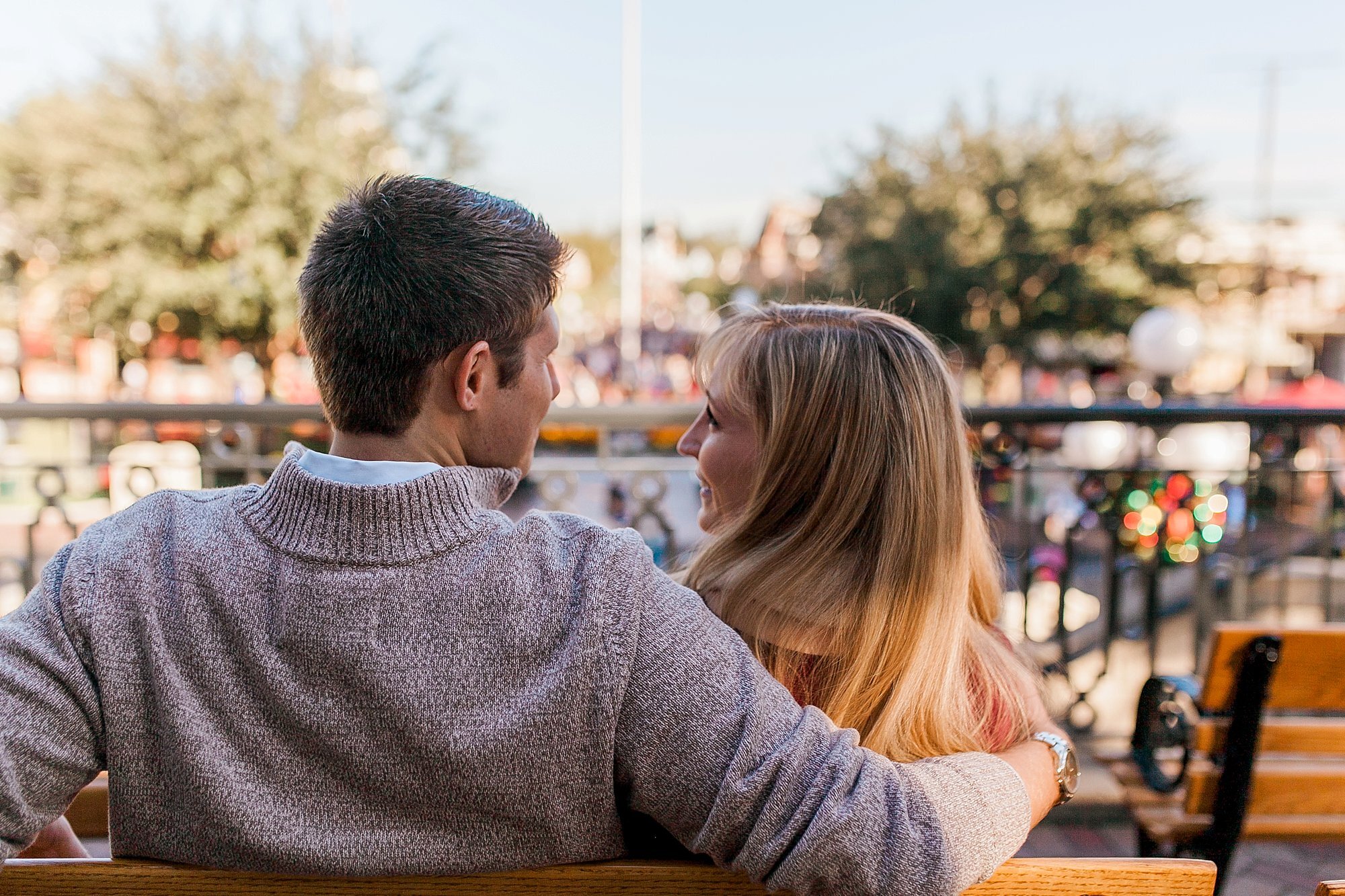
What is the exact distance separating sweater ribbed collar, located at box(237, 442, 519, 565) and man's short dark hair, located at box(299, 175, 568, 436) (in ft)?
0.38

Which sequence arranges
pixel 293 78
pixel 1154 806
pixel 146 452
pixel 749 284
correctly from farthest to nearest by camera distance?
pixel 749 284 < pixel 293 78 < pixel 146 452 < pixel 1154 806

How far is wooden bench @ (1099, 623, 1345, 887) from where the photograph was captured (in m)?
2.01

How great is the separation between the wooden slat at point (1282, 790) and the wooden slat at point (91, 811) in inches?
82.8

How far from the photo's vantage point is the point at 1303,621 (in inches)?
220

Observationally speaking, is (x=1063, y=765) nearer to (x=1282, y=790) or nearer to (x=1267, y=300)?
(x=1282, y=790)

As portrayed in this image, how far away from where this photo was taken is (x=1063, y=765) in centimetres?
132

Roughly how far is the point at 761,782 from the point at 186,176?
15826 mm

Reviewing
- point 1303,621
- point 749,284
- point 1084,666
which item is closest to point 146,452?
point 1084,666

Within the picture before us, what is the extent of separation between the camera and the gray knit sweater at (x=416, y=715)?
0.98 m

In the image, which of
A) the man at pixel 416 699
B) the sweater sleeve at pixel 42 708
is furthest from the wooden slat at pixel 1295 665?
the sweater sleeve at pixel 42 708

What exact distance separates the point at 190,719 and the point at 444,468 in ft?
1.16

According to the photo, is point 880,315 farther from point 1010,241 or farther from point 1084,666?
point 1010,241

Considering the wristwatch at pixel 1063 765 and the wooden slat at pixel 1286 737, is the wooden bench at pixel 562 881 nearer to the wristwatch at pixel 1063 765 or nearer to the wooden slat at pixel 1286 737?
the wristwatch at pixel 1063 765

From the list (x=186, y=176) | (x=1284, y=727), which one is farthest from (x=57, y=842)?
(x=186, y=176)
